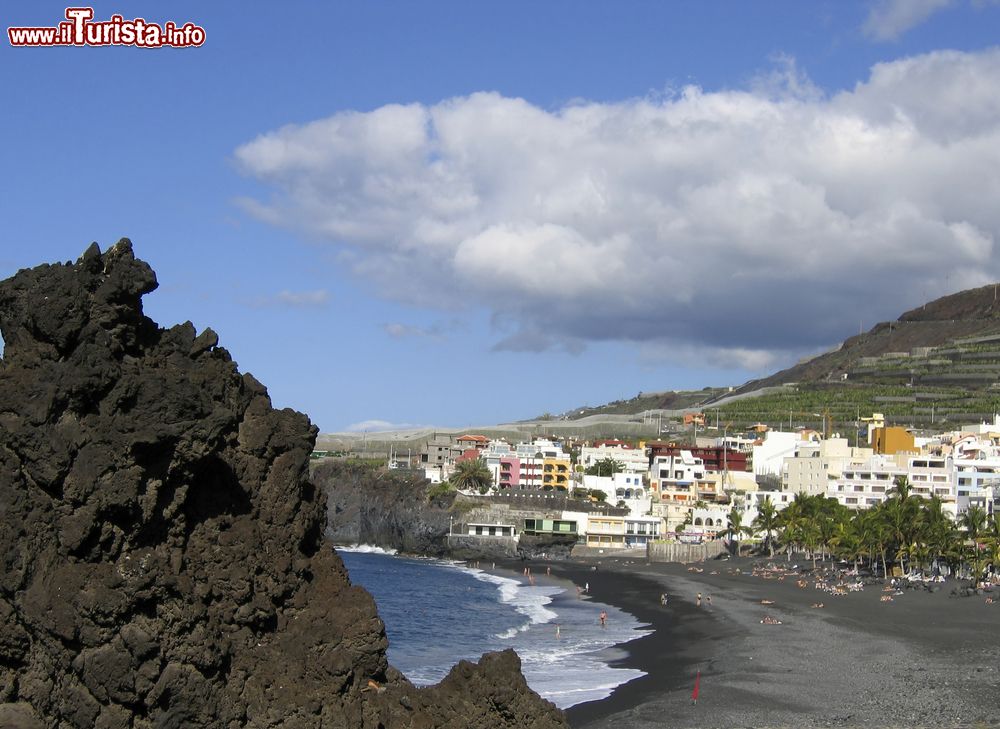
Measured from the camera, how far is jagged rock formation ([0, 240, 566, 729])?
484 inches

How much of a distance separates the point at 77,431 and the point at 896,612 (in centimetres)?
5402

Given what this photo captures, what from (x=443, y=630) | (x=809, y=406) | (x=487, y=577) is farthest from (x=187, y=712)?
(x=809, y=406)

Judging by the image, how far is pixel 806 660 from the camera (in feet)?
142

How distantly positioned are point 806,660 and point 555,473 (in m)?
84.2

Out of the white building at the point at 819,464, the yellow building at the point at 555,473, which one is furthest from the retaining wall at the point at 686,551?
the yellow building at the point at 555,473

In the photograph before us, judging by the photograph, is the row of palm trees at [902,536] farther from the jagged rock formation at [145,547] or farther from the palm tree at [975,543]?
the jagged rock formation at [145,547]

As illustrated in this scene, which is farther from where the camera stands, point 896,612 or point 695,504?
point 695,504

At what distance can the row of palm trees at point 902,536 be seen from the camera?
74.2m

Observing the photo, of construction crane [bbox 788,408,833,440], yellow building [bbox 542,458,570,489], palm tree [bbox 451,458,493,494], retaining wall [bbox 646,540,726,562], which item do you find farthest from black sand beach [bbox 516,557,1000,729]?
construction crane [bbox 788,408,833,440]

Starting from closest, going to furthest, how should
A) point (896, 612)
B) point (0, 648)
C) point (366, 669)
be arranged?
point (0, 648)
point (366, 669)
point (896, 612)

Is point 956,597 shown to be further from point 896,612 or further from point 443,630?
point 443,630

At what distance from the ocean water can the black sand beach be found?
1.58m

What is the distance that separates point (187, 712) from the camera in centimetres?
1279

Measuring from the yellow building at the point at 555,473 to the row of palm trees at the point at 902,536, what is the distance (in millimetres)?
35513
